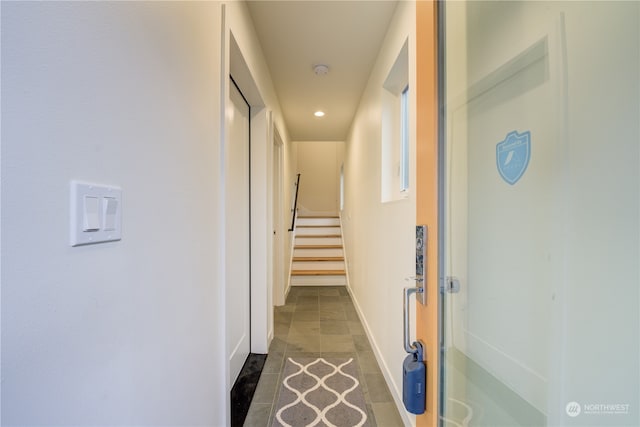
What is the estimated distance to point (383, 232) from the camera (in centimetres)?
218

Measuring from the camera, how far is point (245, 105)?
90.8 inches

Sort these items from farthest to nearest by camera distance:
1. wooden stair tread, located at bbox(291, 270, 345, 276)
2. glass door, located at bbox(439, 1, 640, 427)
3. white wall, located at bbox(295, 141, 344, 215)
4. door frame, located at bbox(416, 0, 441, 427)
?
white wall, located at bbox(295, 141, 344, 215) < wooden stair tread, located at bbox(291, 270, 345, 276) < door frame, located at bbox(416, 0, 441, 427) < glass door, located at bbox(439, 1, 640, 427)

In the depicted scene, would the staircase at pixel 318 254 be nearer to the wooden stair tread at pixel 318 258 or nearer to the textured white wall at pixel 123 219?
the wooden stair tread at pixel 318 258

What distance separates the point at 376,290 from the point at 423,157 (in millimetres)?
1690

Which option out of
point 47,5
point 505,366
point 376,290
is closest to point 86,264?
point 47,5

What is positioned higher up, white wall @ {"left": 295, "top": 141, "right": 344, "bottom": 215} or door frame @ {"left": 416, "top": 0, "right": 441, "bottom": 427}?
white wall @ {"left": 295, "top": 141, "right": 344, "bottom": 215}

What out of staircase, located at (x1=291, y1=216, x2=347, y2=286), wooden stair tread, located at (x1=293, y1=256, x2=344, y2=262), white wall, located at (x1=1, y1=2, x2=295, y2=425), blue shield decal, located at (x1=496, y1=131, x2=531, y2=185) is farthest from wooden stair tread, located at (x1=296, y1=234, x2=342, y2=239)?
blue shield decal, located at (x1=496, y1=131, x2=531, y2=185)

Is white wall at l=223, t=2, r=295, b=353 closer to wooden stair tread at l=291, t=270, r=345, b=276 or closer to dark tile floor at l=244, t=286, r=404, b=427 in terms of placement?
dark tile floor at l=244, t=286, r=404, b=427

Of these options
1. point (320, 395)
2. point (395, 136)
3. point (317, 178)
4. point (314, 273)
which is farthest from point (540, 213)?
point (317, 178)

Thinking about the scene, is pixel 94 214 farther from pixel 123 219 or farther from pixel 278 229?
pixel 278 229

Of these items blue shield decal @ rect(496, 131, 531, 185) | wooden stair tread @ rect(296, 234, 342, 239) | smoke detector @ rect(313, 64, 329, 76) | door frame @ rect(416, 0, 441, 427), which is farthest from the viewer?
wooden stair tread @ rect(296, 234, 342, 239)

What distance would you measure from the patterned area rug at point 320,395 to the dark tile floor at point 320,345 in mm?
57

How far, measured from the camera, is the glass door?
55 centimetres

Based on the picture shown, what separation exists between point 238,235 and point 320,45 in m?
1.61
